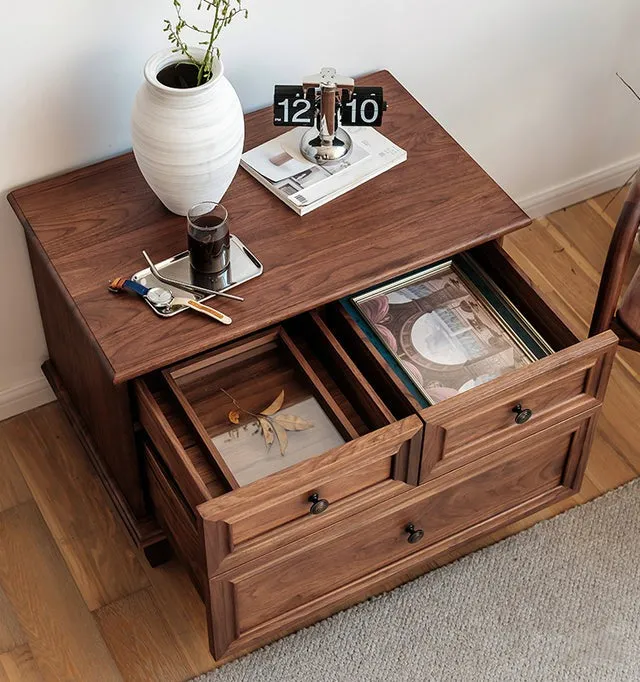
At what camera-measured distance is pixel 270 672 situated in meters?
1.53

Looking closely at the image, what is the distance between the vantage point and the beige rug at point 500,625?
5.05 feet

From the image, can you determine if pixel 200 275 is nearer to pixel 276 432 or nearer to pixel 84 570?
pixel 276 432

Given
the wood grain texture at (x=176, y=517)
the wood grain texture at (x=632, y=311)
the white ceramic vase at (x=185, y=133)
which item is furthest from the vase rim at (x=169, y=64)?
the wood grain texture at (x=632, y=311)

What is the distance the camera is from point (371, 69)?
170cm

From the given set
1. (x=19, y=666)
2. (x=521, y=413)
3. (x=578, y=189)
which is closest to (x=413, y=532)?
(x=521, y=413)

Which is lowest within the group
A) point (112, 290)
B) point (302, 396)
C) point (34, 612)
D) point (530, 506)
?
point (34, 612)

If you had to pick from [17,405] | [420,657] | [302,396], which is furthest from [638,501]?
[17,405]

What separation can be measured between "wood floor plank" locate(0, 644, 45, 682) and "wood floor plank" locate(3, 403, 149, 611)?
109mm

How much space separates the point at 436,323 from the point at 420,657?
0.47 meters

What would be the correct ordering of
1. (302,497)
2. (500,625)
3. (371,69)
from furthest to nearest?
→ (371,69)
(500,625)
(302,497)

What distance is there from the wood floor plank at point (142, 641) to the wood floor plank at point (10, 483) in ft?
0.79

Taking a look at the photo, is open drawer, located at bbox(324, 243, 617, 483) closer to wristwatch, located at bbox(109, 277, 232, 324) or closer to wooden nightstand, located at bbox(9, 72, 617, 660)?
wooden nightstand, located at bbox(9, 72, 617, 660)

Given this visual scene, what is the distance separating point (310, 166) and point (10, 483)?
2.28 ft

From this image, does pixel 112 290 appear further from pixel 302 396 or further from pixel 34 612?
pixel 34 612
